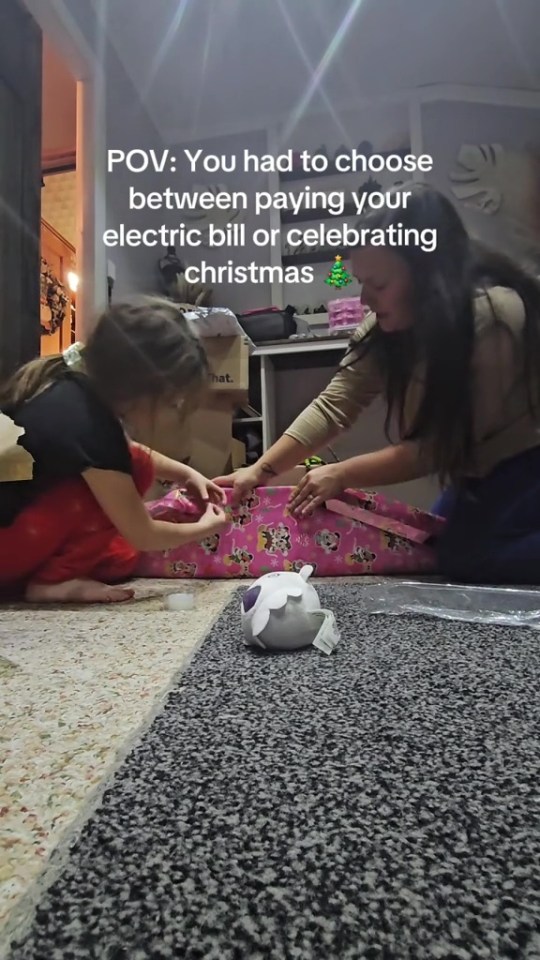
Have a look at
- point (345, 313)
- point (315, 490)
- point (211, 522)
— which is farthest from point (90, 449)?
point (345, 313)

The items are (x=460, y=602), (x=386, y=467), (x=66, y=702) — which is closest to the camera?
(x=66, y=702)

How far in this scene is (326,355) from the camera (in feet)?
5.63

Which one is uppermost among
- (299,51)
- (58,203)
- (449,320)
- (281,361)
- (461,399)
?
(299,51)

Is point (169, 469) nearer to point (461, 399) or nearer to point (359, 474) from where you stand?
point (359, 474)

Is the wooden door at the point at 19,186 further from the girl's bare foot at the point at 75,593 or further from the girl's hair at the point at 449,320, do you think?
the girl's hair at the point at 449,320

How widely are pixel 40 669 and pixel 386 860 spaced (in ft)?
1.01

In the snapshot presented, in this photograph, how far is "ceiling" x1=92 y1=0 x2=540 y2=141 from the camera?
1562 millimetres

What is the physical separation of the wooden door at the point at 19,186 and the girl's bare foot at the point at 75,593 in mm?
584

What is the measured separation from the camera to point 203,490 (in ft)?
3.01

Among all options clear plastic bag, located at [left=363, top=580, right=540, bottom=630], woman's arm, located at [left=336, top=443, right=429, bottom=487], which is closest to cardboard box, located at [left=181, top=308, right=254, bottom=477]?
woman's arm, located at [left=336, top=443, right=429, bottom=487]

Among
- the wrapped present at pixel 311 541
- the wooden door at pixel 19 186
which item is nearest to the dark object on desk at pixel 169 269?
the wooden door at pixel 19 186

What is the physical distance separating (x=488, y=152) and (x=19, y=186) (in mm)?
1332

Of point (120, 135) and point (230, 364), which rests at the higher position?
point (120, 135)

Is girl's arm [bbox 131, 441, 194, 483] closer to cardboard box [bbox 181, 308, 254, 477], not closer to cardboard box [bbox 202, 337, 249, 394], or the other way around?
cardboard box [bbox 181, 308, 254, 477]
